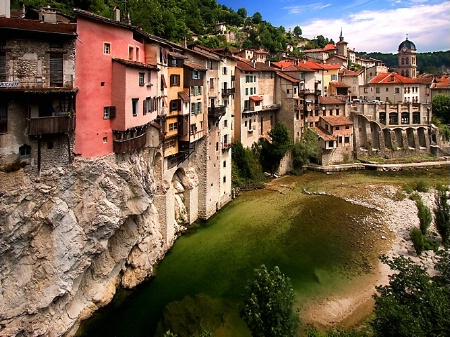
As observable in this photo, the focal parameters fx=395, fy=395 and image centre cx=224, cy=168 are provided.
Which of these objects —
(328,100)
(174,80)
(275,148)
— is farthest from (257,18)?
(174,80)

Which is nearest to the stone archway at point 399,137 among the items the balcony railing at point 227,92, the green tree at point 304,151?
the green tree at point 304,151

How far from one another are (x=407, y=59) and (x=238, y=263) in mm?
92987

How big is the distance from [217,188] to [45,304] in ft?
76.8

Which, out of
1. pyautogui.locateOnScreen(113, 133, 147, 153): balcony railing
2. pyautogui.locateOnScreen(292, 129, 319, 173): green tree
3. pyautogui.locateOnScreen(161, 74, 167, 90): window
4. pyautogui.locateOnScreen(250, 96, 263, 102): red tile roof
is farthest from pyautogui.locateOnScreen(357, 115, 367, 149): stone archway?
pyautogui.locateOnScreen(113, 133, 147, 153): balcony railing

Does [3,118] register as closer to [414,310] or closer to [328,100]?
[414,310]

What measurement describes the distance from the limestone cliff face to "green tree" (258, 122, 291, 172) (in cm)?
3101

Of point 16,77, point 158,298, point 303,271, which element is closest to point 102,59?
point 16,77

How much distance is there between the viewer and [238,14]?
486ft

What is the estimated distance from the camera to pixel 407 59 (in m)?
102

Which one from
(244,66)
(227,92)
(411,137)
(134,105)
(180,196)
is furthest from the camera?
(411,137)

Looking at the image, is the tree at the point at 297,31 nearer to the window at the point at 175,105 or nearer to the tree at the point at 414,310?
the window at the point at 175,105

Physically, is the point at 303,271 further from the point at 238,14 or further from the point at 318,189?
the point at 238,14

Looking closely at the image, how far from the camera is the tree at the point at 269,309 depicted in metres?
17.8

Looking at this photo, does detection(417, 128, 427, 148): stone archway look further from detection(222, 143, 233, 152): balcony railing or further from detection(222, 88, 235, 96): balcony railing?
detection(222, 143, 233, 152): balcony railing
